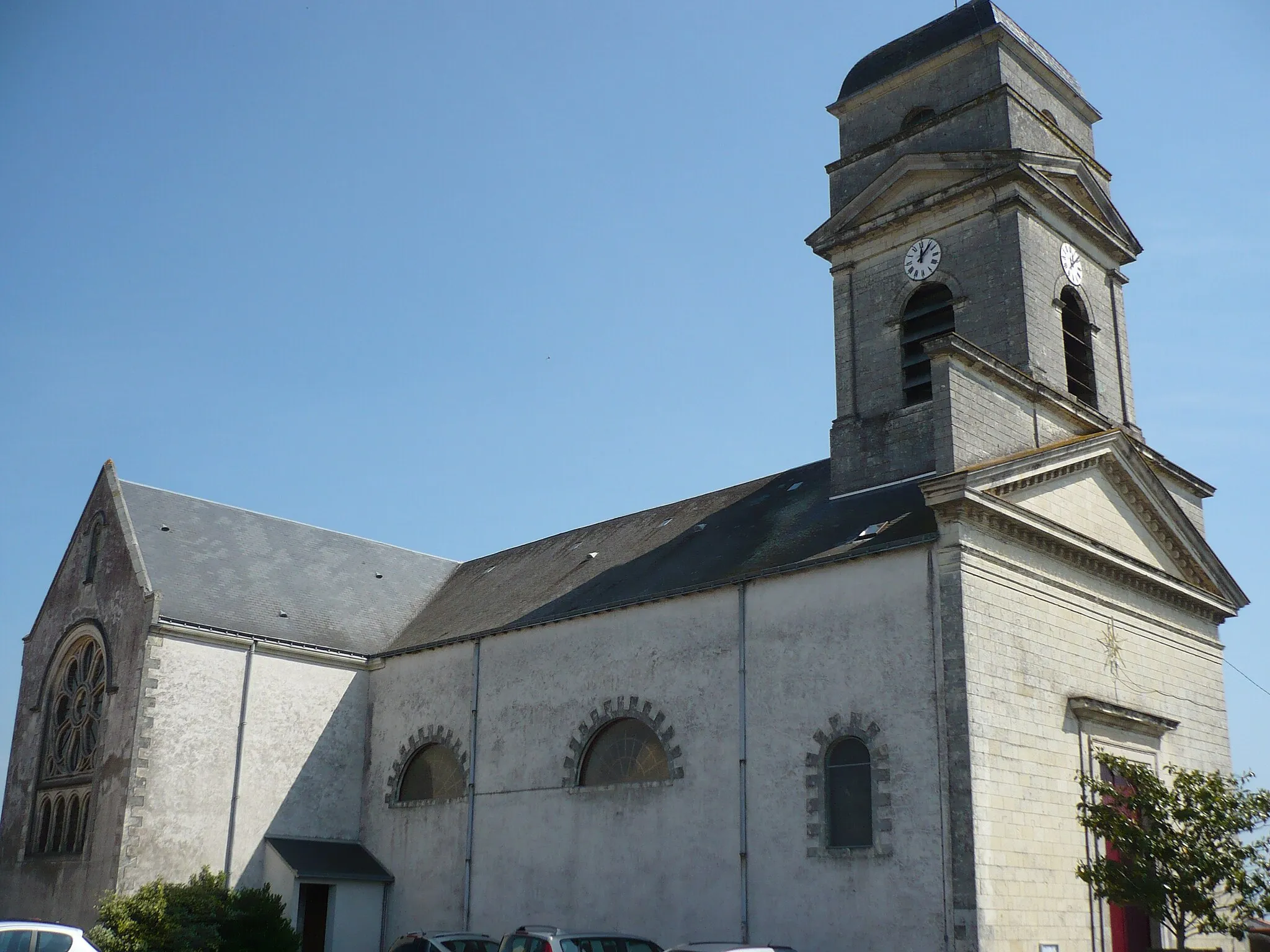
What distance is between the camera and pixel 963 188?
20906 mm

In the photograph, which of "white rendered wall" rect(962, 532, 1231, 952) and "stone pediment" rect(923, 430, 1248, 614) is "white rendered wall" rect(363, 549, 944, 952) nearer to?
"white rendered wall" rect(962, 532, 1231, 952)

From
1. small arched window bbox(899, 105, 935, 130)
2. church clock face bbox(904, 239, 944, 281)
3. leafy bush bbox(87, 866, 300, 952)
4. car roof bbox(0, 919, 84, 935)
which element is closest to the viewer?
car roof bbox(0, 919, 84, 935)

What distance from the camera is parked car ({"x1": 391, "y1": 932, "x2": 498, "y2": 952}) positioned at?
16859mm

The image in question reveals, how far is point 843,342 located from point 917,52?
19.3ft

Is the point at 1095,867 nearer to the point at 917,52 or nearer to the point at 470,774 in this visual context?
the point at 470,774

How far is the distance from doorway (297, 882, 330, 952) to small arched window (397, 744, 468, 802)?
2.15 metres

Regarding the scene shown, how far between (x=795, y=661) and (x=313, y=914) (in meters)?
10.7

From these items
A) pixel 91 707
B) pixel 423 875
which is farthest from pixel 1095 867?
pixel 91 707

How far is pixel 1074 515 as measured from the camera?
18016mm

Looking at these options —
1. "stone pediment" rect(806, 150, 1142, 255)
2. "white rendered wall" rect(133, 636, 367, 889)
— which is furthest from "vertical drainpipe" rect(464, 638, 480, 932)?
"stone pediment" rect(806, 150, 1142, 255)

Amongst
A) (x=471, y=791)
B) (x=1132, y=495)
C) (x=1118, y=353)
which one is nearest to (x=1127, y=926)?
(x=1132, y=495)

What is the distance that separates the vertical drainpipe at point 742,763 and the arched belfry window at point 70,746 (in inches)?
472

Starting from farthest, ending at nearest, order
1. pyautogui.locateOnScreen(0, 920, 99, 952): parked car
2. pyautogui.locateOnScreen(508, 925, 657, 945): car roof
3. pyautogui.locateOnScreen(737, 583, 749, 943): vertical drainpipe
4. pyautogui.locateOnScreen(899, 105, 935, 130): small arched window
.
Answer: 1. pyautogui.locateOnScreen(899, 105, 935, 130): small arched window
2. pyautogui.locateOnScreen(737, 583, 749, 943): vertical drainpipe
3. pyautogui.locateOnScreen(508, 925, 657, 945): car roof
4. pyautogui.locateOnScreen(0, 920, 99, 952): parked car

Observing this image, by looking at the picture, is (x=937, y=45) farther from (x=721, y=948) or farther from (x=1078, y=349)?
(x=721, y=948)
